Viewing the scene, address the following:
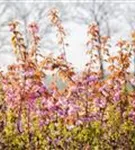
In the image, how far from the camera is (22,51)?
19.8ft

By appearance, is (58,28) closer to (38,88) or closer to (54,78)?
(54,78)

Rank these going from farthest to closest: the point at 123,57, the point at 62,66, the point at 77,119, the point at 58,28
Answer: the point at 58,28
the point at 77,119
the point at 123,57
the point at 62,66

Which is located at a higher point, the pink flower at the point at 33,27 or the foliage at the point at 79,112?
the pink flower at the point at 33,27

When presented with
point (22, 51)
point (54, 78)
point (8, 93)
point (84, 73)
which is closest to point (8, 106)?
point (8, 93)

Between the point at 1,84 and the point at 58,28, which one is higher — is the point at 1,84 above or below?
below

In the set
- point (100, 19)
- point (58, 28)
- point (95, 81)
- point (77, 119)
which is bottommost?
point (77, 119)

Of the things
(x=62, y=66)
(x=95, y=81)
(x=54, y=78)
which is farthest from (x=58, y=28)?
(x=62, y=66)

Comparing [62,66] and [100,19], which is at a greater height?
[100,19]

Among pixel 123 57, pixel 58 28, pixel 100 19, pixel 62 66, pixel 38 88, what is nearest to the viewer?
pixel 38 88

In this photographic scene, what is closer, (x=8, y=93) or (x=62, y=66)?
(x=62, y=66)

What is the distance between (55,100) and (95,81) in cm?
60

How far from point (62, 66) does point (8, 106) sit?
1.70 metres

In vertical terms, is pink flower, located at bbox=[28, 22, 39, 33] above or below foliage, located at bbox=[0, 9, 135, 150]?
above

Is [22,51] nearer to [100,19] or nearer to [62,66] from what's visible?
[62,66]
